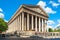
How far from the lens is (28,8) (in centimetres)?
10344

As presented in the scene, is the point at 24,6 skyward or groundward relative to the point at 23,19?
skyward

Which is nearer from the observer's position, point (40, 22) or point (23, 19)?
point (23, 19)

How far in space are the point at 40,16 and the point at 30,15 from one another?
6.57 m

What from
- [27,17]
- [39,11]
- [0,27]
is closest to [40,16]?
[39,11]

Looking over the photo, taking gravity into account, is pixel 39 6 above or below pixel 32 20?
above

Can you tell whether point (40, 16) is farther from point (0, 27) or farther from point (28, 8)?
point (0, 27)

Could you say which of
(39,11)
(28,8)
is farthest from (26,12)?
(39,11)

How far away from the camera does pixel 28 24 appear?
106312mm

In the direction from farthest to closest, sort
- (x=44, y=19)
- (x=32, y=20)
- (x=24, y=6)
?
(x=44, y=19) < (x=32, y=20) < (x=24, y=6)

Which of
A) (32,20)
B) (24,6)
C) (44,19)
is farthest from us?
(44,19)

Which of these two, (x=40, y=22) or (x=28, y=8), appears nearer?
(x=28, y=8)

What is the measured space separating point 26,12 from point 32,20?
7.10m

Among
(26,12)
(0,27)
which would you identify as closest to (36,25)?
(26,12)

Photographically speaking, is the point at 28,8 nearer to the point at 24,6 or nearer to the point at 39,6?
the point at 24,6
